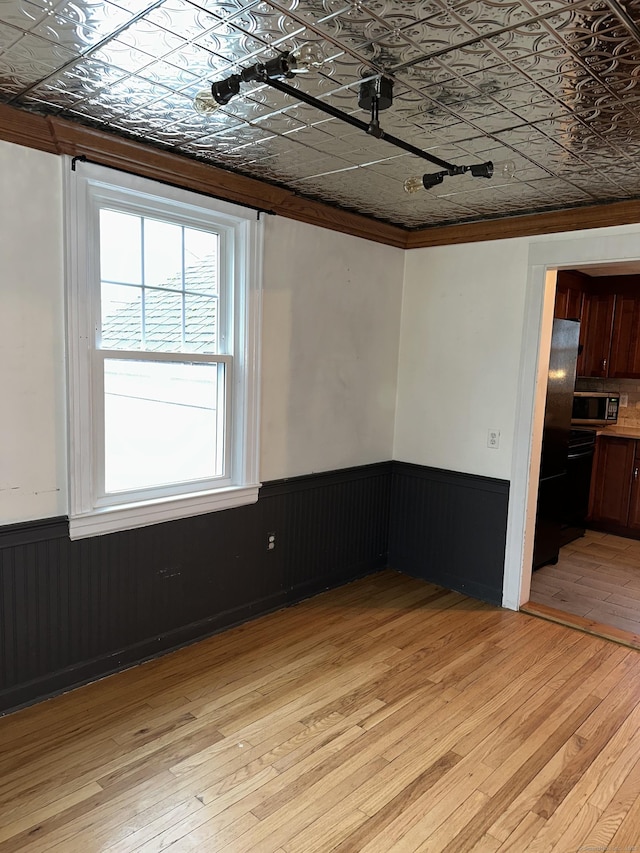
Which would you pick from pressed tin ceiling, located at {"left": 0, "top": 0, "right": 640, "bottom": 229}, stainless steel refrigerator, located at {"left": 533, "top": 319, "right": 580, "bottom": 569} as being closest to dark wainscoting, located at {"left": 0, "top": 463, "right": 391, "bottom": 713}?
stainless steel refrigerator, located at {"left": 533, "top": 319, "right": 580, "bottom": 569}

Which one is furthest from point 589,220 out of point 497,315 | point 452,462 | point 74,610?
point 74,610

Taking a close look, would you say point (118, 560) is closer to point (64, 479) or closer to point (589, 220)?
point (64, 479)

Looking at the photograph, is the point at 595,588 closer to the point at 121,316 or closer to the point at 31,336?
the point at 121,316

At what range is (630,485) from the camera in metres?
5.28

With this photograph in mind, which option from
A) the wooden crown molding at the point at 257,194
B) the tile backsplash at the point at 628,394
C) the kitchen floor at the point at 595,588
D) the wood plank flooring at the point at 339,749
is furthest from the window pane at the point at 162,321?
the tile backsplash at the point at 628,394

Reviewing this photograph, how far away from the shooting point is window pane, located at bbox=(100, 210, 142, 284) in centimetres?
265

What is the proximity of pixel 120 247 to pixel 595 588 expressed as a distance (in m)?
3.82

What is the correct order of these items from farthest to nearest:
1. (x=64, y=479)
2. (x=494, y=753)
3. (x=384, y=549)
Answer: (x=384, y=549)
(x=64, y=479)
(x=494, y=753)

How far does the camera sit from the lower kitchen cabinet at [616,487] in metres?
5.26

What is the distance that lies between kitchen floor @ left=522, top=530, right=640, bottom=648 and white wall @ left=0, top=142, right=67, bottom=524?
2952mm

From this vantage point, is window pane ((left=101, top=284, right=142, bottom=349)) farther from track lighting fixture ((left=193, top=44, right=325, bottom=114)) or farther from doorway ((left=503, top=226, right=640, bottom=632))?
doorway ((left=503, top=226, right=640, bottom=632))

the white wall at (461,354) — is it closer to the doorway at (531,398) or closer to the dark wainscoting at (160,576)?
the doorway at (531,398)

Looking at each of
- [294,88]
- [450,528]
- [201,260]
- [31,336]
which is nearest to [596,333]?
[450,528]

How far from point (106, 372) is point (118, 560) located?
2.95 feet
